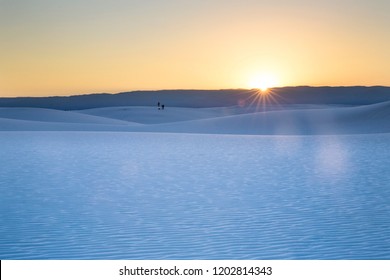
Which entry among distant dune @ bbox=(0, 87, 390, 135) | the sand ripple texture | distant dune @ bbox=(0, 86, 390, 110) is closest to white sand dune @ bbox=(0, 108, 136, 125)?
distant dune @ bbox=(0, 87, 390, 135)

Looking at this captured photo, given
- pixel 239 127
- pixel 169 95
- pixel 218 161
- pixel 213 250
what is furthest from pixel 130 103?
pixel 213 250

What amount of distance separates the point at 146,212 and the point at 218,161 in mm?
8043

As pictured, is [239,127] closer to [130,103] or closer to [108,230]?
[108,230]

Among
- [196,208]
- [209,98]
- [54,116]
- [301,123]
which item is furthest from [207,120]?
[209,98]

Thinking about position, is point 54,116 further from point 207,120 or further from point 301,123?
point 301,123

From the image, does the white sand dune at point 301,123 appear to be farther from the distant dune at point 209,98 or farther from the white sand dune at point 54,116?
the distant dune at point 209,98

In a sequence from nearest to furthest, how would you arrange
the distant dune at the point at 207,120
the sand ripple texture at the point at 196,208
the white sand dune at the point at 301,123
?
the sand ripple texture at the point at 196,208 < the white sand dune at the point at 301,123 < the distant dune at the point at 207,120

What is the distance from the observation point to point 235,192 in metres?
10.6

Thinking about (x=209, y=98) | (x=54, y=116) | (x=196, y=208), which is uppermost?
(x=209, y=98)

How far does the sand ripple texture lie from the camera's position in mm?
6336

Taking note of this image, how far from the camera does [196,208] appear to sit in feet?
29.0

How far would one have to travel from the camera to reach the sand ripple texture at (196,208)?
6.34m

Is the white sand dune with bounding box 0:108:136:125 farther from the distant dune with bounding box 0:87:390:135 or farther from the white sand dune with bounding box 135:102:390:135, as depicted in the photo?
the white sand dune with bounding box 135:102:390:135

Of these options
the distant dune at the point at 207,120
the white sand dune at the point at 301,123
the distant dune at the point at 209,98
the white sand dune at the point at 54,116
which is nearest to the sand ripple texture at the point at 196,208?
the white sand dune at the point at 301,123
